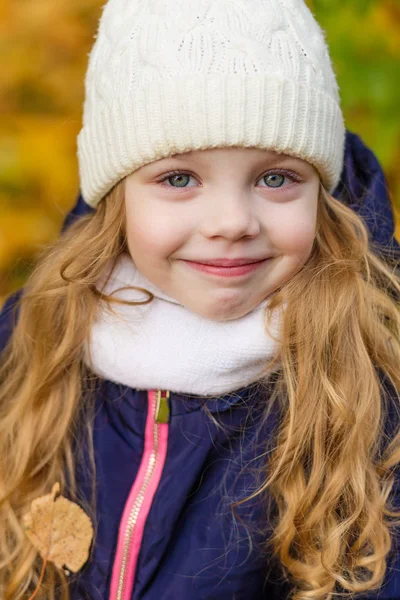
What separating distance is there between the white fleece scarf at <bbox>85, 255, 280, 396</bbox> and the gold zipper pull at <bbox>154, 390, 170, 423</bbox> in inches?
1.5

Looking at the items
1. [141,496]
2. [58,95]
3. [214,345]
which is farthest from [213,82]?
[58,95]

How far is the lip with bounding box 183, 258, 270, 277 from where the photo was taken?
1594mm

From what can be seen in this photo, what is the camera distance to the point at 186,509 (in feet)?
5.52

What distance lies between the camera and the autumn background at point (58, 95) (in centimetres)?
236

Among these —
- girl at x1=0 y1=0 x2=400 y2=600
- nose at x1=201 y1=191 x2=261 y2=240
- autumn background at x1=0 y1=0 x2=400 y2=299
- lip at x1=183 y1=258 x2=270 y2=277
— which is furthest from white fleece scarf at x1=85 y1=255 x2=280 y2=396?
autumn background at x1=0 y1=0 x2=400 y2=299

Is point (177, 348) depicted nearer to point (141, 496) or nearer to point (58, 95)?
point (141, 496)

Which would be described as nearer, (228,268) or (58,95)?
(228,268)

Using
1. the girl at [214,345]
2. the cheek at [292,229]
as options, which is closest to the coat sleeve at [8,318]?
the girl at [214,345]

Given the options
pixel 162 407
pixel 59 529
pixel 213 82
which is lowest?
pixel 59 529

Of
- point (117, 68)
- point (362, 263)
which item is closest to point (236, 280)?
point (362, 263)

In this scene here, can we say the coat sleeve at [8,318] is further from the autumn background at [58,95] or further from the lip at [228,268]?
the lip at [228,268]

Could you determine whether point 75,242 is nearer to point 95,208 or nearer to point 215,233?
point 95,208

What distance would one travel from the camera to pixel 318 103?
1594 mm

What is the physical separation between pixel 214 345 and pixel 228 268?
16 cm
